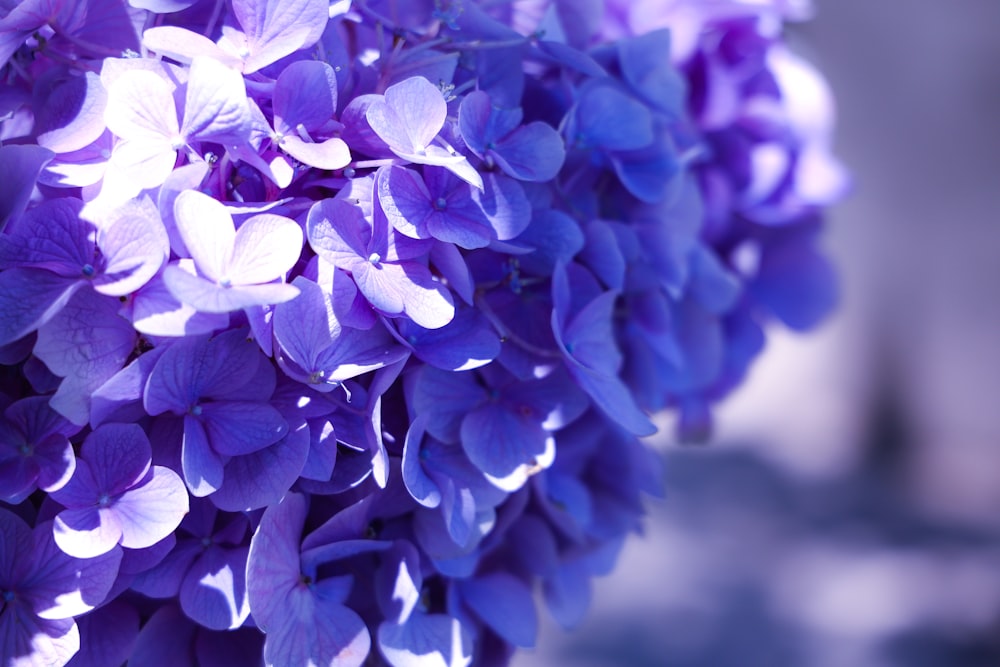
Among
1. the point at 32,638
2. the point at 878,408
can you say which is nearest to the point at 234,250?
the point at 32,638

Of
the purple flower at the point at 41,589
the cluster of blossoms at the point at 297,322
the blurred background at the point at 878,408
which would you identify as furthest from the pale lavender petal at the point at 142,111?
the blurred background at the point at 878,408

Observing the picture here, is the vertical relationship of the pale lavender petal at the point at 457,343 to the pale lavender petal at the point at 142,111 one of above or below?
below

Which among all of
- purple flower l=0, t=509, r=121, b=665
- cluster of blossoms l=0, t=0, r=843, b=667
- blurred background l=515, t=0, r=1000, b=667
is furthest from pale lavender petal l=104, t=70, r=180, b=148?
blurred background l=515, t=0, r=1000, b=667

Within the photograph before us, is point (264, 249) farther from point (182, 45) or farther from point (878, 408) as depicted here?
point (878, 408)

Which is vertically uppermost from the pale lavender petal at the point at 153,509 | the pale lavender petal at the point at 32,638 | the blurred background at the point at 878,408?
the pale lavender petal at the point at 153,509

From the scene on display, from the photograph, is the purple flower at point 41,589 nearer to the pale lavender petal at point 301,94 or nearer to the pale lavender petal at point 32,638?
the pale lavender petal at point 32,638

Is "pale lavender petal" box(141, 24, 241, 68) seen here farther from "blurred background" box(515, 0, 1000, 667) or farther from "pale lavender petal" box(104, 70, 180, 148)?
"blurred background" box(515, 0, 1000, 667)

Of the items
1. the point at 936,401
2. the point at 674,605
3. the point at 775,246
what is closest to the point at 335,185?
the point at 775,246

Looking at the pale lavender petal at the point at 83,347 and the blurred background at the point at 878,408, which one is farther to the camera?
the blurred background at the point at 878,408
